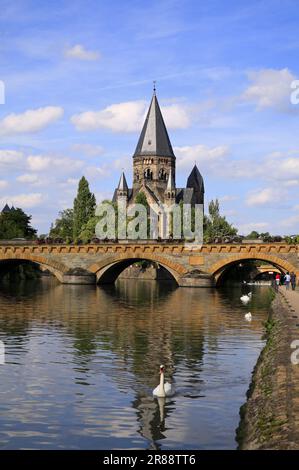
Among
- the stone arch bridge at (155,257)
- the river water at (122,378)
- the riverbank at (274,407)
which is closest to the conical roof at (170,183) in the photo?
the stone arch bridge at (155,257)

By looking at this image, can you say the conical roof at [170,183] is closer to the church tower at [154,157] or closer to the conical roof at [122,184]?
the church tower at [154,157]

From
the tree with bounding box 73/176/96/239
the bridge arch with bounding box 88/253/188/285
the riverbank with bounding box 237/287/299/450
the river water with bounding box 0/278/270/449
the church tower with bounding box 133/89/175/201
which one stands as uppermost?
the church tower with bounding box 133/89/175/201

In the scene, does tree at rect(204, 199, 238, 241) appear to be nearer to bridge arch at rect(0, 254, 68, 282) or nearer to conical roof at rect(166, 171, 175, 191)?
conical roof at rect(166, 171, 175, 191)

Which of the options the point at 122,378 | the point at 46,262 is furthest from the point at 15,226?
the point at 122,378

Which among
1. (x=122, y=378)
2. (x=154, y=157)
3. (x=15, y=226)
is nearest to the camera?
(x=122, y=378)

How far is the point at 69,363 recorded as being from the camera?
26.8 meters

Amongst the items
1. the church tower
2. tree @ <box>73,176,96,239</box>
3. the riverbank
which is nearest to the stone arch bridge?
the riverbank

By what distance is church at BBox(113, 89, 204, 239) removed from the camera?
168 m

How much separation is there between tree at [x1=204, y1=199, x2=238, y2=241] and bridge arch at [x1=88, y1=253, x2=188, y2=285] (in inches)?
1682

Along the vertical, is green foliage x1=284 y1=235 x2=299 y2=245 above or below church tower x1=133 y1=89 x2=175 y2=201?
→ below

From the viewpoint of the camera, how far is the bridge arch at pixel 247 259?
78.1m

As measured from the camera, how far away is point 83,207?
491ft

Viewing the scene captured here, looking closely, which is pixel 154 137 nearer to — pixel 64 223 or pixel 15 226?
pixel 64 223

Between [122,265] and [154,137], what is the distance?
79298 millimetres
